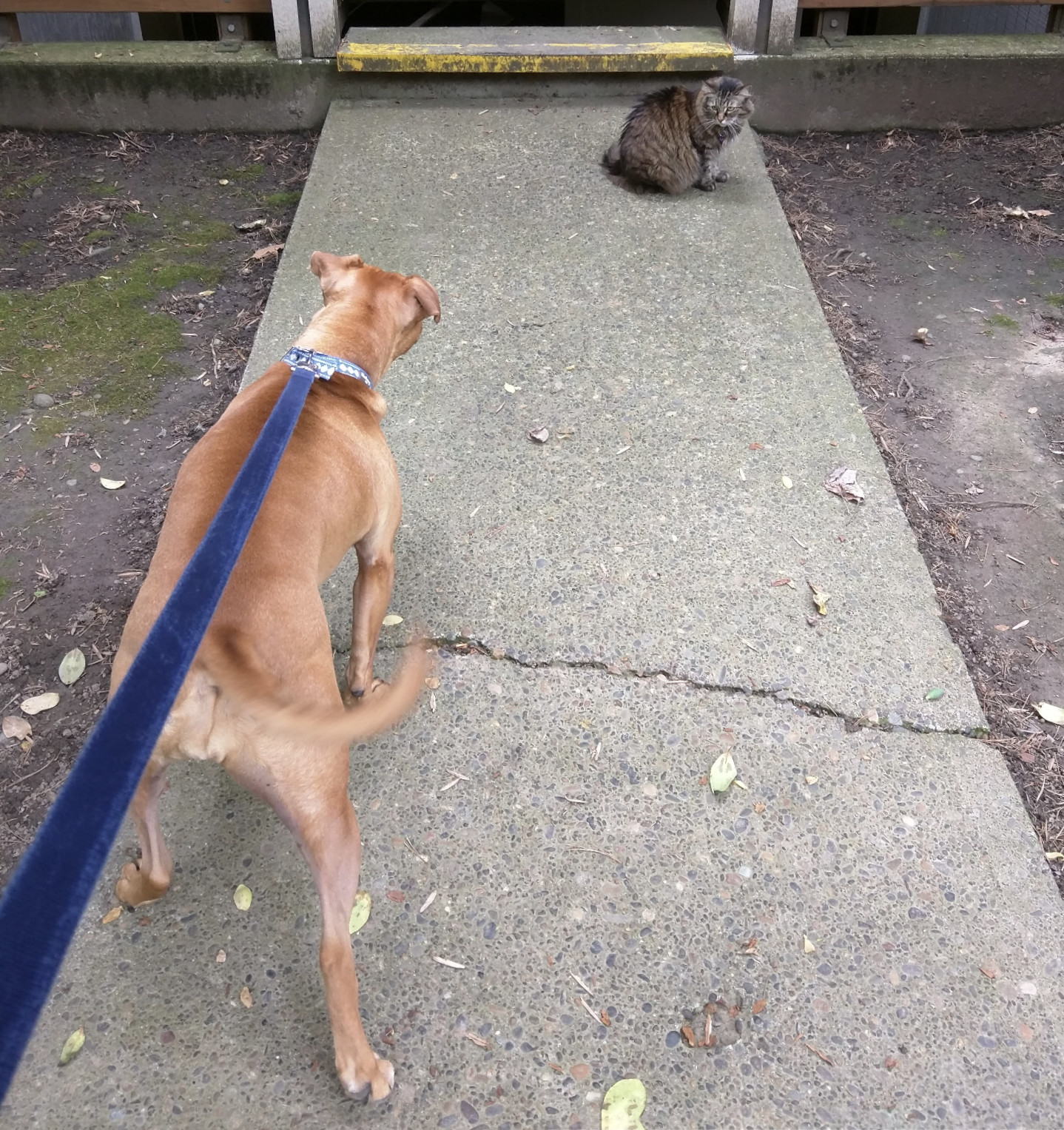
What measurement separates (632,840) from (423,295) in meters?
1.74

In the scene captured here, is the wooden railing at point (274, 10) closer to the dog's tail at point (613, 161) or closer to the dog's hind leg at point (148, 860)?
the dog's tail at point (613, 161)

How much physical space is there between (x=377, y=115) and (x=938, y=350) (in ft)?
11.8

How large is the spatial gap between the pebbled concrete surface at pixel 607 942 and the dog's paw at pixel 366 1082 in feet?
0.13

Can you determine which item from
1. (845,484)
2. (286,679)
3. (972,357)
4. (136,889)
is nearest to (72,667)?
(136,889)

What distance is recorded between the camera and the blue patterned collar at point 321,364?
259cm

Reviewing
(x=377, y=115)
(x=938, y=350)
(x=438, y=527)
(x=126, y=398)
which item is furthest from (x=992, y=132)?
(x=126, y=398)

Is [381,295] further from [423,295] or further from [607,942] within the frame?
[607,942]

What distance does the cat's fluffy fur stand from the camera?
5238mm

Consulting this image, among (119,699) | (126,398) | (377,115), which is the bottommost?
(126,398)

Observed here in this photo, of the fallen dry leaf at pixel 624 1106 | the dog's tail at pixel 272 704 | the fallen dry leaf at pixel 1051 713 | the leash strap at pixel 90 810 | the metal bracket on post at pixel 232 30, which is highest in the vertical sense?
the leash strap at pixel 90 810

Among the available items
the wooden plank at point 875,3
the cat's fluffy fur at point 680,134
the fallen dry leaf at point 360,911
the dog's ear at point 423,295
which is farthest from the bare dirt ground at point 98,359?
the wooden plank at point 875,3

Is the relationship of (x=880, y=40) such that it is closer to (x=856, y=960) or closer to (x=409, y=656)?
(x=409, y=656)

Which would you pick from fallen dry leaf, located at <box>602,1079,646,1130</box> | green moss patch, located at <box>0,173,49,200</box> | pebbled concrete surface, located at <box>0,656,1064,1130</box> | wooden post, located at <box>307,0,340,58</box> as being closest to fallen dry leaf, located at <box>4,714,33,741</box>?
pebbled concrete surface, located at <box>0,656,1064,1130</box>

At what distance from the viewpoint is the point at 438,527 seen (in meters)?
3.48
